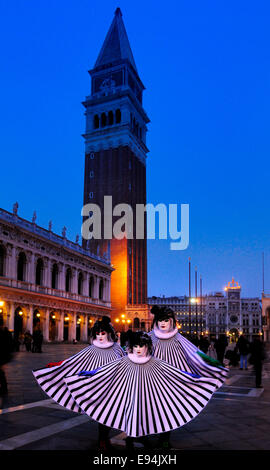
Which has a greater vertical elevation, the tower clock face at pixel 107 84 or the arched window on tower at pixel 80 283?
the tower clock face at pixel 107 84

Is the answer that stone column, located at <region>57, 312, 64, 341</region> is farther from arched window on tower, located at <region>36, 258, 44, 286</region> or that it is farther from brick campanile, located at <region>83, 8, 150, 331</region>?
brick campanile, located at <region>83, 8, 150, 331</region>

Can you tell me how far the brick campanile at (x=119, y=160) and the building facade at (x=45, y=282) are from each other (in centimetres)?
1108

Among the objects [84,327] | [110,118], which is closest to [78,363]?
[84,327]

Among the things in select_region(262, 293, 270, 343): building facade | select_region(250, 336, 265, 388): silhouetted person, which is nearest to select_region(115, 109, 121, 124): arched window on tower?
select_region(262, 293, 270, 343): building facade

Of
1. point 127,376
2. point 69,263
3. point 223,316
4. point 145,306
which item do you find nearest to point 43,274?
point 69,263

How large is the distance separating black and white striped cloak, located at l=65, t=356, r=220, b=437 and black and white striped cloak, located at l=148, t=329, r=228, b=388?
644mm

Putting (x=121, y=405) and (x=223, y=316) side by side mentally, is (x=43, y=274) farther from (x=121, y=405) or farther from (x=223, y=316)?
(x=223, y=316)

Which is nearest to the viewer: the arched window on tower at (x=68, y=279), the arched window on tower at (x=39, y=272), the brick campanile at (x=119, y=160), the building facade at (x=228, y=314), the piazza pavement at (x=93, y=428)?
the piazza pavement at (x=93, y=428)

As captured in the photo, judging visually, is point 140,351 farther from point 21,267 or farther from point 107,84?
point 107,84

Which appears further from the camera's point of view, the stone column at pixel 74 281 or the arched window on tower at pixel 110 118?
the arched window on tower at pixel 110 118

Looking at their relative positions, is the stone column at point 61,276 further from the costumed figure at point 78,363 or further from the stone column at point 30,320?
the costumed figure at point 78,363

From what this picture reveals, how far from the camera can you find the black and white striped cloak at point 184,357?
16.1 feet

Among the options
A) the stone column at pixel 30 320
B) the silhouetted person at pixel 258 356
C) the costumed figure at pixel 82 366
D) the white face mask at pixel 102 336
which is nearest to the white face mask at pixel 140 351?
the costumed figure at pixel 82 366

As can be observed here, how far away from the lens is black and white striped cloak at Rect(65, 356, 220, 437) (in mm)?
4004
